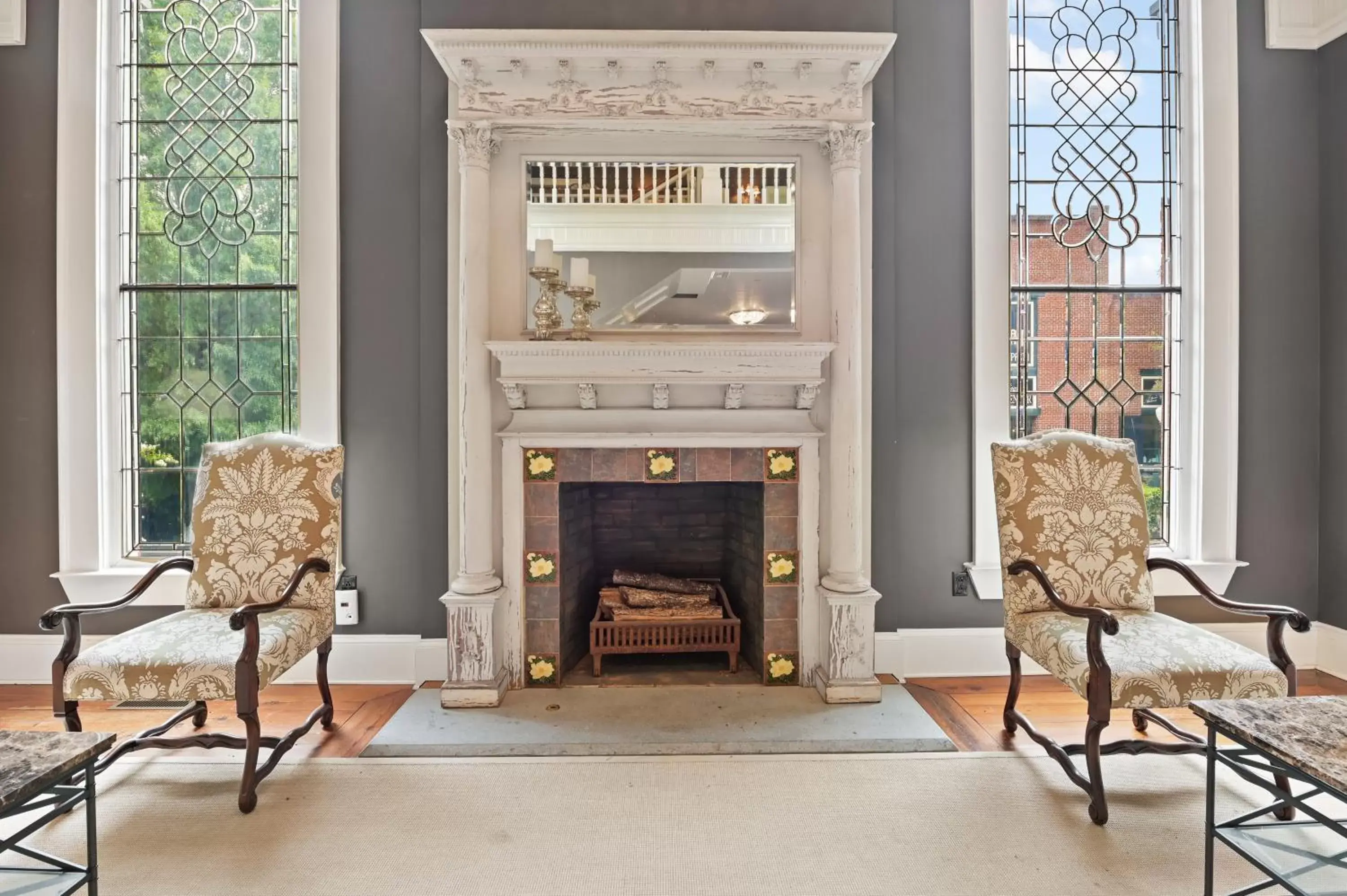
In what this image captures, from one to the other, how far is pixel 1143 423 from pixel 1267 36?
1.79m

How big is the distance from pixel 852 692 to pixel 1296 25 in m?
3.53

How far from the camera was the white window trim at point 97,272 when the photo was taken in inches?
117

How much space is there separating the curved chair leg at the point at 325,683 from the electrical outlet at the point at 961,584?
259 centimetres

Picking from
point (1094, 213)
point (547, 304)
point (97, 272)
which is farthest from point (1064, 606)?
point (97, 272)

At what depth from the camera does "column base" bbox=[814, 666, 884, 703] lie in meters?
2.74

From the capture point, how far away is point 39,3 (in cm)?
299

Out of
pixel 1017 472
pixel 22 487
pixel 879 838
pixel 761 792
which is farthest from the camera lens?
pixel 22 487

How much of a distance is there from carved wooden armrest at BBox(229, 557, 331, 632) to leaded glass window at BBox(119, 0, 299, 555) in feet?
2.94

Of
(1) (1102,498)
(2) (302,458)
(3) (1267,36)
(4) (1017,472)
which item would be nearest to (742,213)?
(4) (1017,472)

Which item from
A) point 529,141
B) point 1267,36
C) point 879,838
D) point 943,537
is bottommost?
point 879,838

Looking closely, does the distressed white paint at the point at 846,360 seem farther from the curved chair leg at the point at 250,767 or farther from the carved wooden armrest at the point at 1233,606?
the curved chair leg at the point at 250,767

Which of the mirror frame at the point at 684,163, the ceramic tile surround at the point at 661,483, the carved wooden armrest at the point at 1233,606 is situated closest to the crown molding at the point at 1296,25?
the mirror frame at the point at 684,163

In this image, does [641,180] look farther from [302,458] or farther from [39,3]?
[39,3]

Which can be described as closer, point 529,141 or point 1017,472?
point 1017,472
